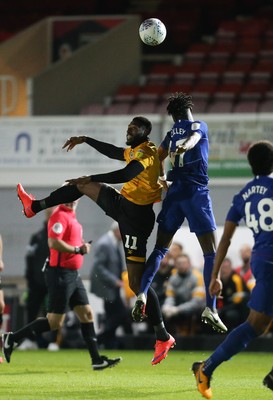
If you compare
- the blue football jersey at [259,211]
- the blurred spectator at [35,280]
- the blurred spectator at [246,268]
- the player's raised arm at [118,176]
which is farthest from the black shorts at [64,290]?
the blurred spectator at [246,268]

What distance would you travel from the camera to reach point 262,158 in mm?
8422

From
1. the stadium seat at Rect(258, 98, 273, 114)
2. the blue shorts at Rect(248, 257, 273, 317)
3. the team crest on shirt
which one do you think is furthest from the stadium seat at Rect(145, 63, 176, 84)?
the blue shorts at Rect(248, 257, 273, 317)

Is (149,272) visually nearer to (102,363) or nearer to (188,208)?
(188,208)

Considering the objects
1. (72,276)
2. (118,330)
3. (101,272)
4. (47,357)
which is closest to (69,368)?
(72,276)

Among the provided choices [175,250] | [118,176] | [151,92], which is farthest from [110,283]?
[118,176]

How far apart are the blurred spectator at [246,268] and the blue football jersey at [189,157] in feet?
20.6

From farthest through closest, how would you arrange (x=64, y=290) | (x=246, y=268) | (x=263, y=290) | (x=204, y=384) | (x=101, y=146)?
(x=246, y=268) < (x=64, y=290) < (x=101, y=146) < (x=204, y=384) < (x=263, y=290)

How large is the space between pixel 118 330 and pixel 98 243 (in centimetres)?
182

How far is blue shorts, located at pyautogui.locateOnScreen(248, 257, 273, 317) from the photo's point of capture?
827 cm

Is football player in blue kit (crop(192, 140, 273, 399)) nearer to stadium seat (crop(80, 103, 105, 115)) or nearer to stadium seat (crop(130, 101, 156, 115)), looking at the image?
stadium seat (crop(130, 101, 156, 115))

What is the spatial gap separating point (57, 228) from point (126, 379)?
215 cm

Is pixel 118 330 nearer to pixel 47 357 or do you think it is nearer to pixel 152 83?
pixel 47 357

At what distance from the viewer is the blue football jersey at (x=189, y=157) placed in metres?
10.7

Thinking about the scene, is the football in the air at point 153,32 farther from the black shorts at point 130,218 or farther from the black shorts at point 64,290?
the black shorts at point 64,290
